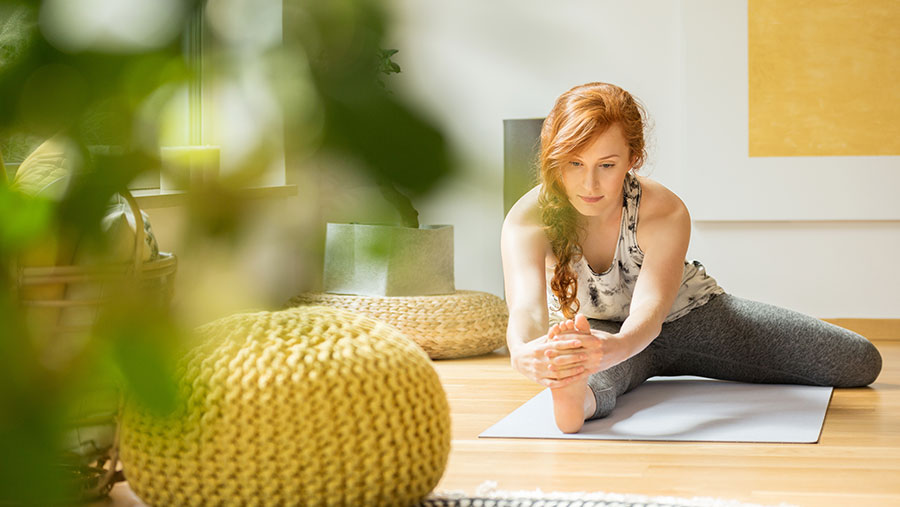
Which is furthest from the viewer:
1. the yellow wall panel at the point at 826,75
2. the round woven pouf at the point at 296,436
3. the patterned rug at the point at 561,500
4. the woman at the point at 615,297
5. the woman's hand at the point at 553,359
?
the yellow wall panel at the point at 826,75

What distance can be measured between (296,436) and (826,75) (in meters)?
2.89

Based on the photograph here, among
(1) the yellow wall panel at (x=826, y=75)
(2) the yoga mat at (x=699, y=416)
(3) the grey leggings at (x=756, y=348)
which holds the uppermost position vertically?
(1) the yellow wall panel at (x=826, y=75)

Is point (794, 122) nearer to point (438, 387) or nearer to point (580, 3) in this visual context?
point (438, 387)

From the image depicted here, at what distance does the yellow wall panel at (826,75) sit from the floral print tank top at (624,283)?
1289mm

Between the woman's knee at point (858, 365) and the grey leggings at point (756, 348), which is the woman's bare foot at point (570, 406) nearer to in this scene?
the grey leggings at point (756, 348)

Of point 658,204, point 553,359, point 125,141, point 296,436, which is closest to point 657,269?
point 658,204

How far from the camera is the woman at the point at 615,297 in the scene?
2008mm

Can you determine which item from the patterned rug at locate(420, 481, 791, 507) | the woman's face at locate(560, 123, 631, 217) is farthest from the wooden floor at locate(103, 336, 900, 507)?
the woman's face at locate(560, 123, 631, 217)

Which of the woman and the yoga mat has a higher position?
the woman

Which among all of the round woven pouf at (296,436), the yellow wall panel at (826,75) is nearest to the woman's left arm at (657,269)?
the round woven pouf at (296,436)

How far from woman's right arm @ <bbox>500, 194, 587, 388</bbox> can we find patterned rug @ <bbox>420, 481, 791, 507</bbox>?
14.9 inches

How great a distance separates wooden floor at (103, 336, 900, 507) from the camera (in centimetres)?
162

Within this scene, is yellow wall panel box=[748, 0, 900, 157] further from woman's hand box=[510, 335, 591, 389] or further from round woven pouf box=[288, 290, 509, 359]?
woman's hand box=[510, 335, 591, 389]

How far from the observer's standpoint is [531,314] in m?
2.06
